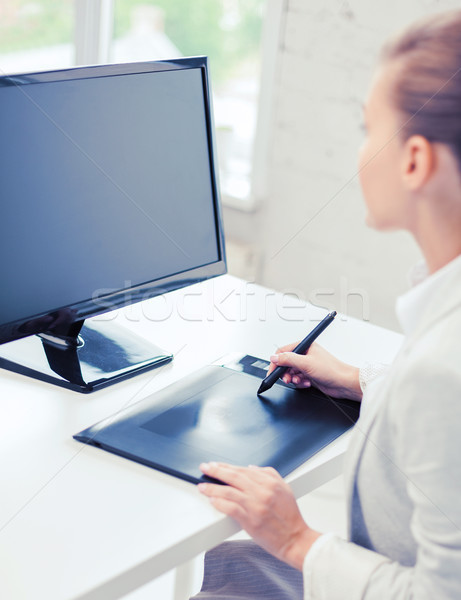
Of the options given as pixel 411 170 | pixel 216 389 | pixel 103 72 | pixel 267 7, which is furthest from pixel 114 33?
pixel 411 170

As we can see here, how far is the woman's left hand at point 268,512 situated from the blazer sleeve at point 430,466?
9 centimetres

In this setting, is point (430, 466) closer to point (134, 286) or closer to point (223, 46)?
point (134, 286)

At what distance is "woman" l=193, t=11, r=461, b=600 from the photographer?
0.69m

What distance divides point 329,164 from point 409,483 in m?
1.81

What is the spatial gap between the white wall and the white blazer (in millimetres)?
1598

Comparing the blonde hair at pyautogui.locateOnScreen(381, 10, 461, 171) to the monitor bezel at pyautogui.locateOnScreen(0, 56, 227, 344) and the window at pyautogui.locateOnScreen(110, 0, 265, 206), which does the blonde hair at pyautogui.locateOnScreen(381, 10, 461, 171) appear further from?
the window at pyautogui.locateOnScreen(110, 0, 265, 206)

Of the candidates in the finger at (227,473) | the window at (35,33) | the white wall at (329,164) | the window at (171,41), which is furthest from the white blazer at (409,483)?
the window at (35,33)

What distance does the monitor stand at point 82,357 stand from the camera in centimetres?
106

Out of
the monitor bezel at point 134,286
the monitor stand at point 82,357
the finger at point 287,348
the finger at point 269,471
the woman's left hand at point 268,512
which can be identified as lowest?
the woman's left hand at point 268,512

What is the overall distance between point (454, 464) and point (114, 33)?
2734 mm

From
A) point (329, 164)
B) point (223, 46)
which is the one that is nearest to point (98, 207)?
point (329, 164)

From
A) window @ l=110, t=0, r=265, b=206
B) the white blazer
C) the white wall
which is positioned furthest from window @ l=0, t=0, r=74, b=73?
the white blazer

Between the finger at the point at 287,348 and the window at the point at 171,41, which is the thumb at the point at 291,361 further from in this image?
the window at the point at 171,41

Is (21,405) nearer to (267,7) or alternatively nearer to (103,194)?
(103,194)
